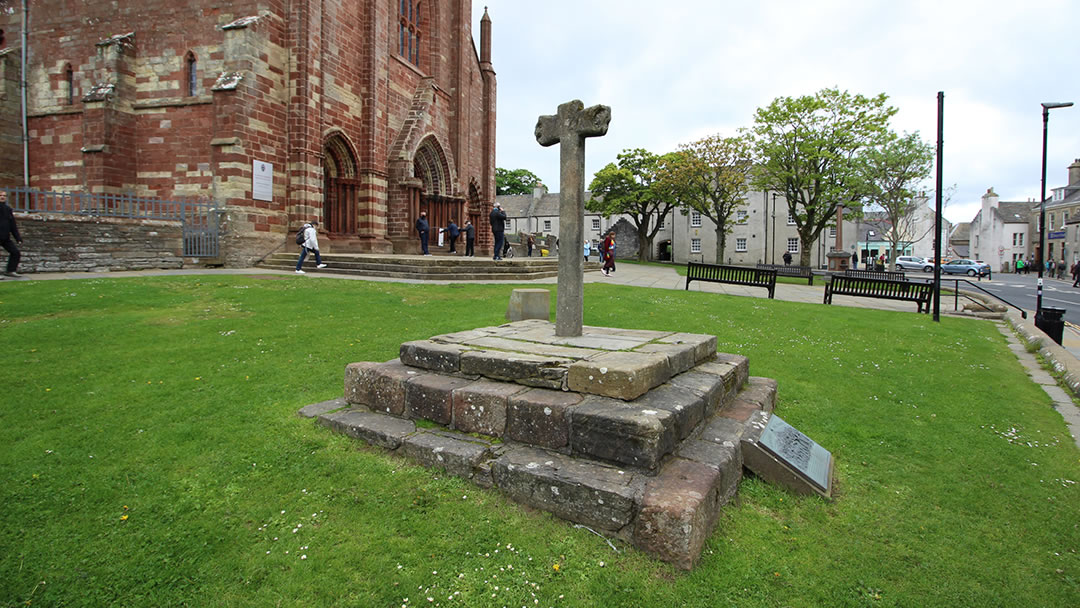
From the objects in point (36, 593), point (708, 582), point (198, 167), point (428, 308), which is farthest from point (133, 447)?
point (198, 167)

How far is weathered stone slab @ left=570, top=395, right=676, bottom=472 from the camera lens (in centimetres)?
298

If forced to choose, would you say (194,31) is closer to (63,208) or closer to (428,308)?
(63,208)

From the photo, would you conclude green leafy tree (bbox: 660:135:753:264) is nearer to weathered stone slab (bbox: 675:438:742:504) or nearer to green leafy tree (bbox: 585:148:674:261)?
green leafy tree (bbox: 585:148:674:261)

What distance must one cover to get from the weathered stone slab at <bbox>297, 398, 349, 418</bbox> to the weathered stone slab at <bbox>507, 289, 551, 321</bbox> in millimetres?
4218

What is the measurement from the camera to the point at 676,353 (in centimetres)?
404

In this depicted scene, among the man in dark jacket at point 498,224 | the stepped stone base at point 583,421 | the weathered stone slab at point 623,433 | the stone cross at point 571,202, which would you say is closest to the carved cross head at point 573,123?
the stone cross at point 571,202

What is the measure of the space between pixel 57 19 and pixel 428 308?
22204 mm

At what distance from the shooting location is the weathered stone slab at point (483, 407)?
357 centimetres

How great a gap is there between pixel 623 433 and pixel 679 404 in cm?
55

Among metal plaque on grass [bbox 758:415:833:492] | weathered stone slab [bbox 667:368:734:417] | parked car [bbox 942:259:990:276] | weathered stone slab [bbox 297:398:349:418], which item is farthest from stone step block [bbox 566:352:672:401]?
parked car [bbox 942:259:990:276]

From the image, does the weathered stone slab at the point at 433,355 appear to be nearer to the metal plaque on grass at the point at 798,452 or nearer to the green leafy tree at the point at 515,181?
the metal plaque on grass at the point at 798,452

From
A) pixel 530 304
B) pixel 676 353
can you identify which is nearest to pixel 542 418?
pixel 676 353

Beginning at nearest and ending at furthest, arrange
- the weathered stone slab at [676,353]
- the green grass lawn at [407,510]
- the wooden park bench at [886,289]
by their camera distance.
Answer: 1. the green grass lawn at [407,510]
2. the weathered stone slab at [676,353]
3. the wooden park bench at [886,289]

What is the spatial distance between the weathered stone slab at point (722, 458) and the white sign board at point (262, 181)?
17980mm
